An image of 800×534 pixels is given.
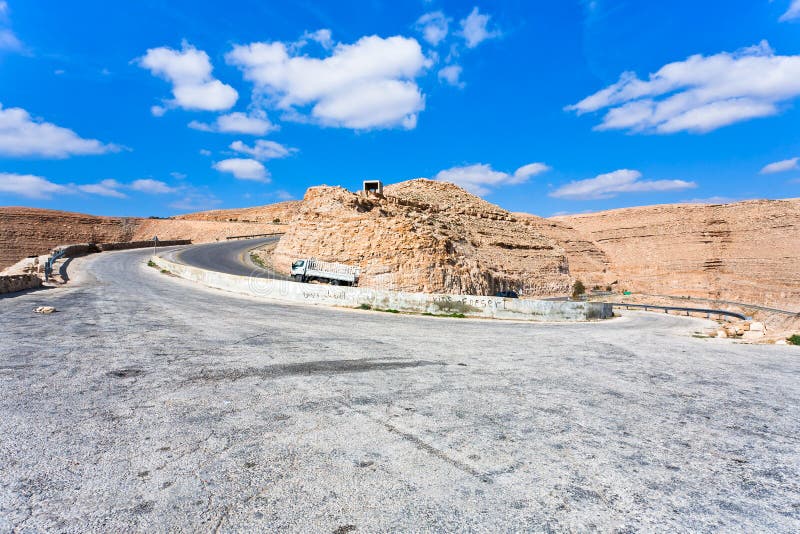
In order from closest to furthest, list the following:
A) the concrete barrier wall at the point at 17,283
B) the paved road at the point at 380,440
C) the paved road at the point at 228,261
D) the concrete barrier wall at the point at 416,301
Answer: the paved road at the point at 380,440, the concrete barrier wall at the point at 17,283, the concrete barrier wall at the point at 416,301, the paved road at the point at 228,261

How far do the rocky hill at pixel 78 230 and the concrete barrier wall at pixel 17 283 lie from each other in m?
52.9

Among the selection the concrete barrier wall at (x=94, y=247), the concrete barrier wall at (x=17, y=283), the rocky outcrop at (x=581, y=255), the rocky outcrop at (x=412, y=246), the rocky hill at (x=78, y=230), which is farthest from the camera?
the rocky outcrop at (x=581, y=255)

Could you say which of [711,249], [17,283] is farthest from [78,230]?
[711,249]

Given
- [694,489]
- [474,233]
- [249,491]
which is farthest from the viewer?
[474,233]

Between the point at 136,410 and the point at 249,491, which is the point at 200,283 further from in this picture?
the point at 249,491

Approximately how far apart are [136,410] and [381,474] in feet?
10.6

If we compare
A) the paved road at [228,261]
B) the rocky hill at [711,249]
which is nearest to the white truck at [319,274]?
the paved road at [228,261]

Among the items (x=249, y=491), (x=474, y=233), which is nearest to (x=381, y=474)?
(x=249, y=491)

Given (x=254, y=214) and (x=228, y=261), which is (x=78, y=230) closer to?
(x=254, y=214)

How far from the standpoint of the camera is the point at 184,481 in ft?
10.5

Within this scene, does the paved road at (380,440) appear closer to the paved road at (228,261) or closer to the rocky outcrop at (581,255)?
the paved road at (228,261)

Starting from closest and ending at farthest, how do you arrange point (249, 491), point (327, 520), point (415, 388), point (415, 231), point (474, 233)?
1. point (327, 520)
2. point (249, 491)
3. point (415, 388)
4. point (415, 231)
5. point (474, 233)

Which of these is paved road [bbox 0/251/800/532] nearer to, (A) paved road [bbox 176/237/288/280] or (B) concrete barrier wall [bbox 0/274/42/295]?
(B) concrete barrier wall [bbox 0/274/42/295]

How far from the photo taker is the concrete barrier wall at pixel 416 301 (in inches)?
742
